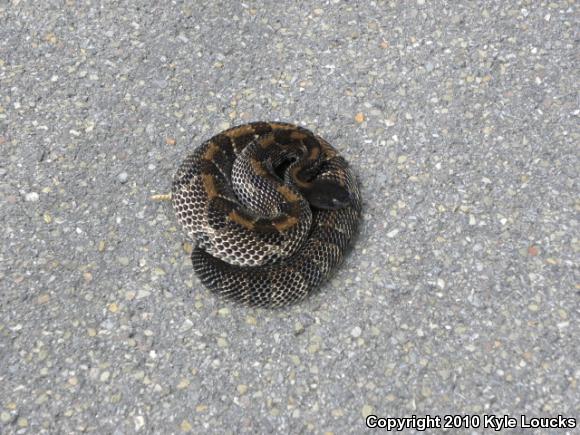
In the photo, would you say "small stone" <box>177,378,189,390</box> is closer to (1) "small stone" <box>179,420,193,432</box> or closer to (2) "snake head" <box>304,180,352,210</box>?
(1) "small stone" <box>179,420,193,432</box>

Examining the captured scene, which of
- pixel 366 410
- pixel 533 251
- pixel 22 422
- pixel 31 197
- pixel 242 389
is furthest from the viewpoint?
pixel 31 197

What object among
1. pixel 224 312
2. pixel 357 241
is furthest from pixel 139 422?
pixel 357 241

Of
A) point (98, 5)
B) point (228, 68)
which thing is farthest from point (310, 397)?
point (98, 5)

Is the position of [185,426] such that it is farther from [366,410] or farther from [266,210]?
[266,210]

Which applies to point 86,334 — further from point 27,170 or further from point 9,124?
point 9,124

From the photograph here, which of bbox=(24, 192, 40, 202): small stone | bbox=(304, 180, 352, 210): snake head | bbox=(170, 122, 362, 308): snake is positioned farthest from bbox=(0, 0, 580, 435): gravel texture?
bbox=(304, 180, 352, 210): snake head

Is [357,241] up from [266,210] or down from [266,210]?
down

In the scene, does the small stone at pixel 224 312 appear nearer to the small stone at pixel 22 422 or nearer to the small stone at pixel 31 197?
the small stone at pixel 22 422

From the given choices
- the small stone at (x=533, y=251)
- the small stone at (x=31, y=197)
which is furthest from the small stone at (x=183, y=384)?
the small stone at (x=533, y=251)
